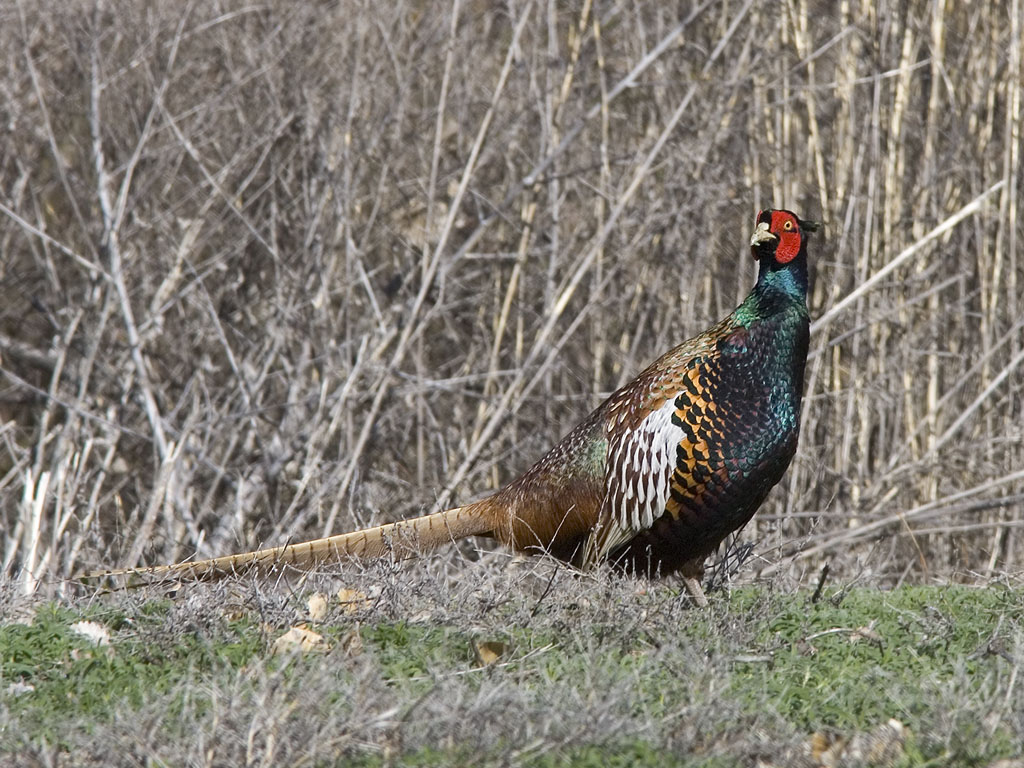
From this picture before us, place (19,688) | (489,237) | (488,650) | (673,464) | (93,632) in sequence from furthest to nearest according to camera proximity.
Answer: (489,237), (673,464), (93,632), (488,650), (19,688)

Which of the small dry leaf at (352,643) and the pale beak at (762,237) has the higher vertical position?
the pale beak at (762,237)

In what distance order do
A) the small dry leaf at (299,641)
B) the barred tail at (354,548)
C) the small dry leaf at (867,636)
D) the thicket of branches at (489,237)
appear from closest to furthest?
1. the small dry leaf at (299,641)
2. the small dry leaf at (867,636)
3. the barred tail at (354,548)
4. the thicket of branches at (489,237)

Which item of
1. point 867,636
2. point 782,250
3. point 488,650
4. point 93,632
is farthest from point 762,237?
point 93,632

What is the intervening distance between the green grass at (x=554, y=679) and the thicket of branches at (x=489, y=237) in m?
2.09

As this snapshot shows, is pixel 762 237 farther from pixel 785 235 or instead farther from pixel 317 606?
pixel 317 606

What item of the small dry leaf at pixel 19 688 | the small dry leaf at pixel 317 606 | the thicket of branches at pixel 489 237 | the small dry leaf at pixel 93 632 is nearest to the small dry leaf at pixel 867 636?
the small dry leaf at pixel 317 606

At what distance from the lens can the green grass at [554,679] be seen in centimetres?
224

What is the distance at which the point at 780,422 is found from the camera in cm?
361

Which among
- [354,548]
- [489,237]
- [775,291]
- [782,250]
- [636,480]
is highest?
[782,250]

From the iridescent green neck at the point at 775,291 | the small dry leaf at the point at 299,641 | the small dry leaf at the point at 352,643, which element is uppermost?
the iridescent green neck at the point at 775,291

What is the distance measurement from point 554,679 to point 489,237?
387 cm

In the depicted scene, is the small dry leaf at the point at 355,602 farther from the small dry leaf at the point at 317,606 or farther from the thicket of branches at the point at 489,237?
the thicket of branches at the point at 489,237

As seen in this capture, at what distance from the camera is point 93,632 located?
2.92 meters

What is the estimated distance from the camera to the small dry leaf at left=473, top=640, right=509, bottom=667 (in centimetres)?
279
